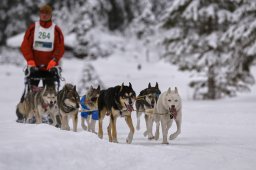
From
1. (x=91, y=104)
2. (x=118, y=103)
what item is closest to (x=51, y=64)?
(x=91, y=104)

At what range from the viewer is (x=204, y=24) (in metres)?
19.2

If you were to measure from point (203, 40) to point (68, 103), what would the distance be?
40.1 feet

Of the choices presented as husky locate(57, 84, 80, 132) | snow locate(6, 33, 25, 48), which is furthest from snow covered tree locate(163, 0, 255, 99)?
snow locate(6, 33, 25, 48)

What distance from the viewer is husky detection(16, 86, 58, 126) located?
8.11 metres

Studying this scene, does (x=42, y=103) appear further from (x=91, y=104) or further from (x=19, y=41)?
(x=19, y=41)

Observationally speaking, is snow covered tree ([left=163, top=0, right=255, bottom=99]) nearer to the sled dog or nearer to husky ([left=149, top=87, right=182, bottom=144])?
the sled dog

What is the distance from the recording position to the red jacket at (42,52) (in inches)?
340

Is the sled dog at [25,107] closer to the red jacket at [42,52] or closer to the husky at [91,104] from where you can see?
the red jacket at [42,52]

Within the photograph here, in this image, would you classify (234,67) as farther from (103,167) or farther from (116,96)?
(103,167)

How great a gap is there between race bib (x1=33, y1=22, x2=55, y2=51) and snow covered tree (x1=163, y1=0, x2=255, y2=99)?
10426 millimetres

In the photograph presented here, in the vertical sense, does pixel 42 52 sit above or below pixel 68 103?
above

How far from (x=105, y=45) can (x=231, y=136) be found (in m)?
37.7

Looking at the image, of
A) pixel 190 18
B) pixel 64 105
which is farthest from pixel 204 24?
pixel 64 105

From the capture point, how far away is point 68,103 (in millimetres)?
7668
